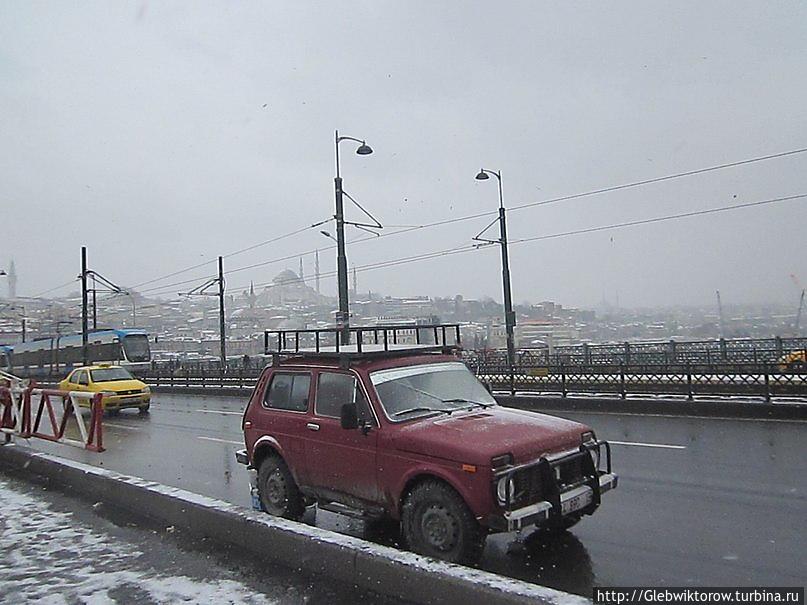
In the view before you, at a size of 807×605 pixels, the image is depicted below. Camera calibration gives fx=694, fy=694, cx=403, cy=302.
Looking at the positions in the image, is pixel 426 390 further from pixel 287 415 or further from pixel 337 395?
pixel 287 415

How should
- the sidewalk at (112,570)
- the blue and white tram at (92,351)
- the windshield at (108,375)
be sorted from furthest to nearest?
the blue and white tram at (92,351), the windshield at (108,375), the sidewalk at (112,570)

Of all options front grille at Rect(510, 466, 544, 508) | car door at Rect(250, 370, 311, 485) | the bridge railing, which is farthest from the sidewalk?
the bridge railing

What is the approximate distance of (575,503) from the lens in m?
5.82

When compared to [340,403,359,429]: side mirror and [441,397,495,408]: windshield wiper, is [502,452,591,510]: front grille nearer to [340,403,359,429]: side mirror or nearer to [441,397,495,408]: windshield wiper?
[441,397,495,408]: windshield wiper

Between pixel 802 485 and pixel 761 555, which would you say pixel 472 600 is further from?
pixel 802 485

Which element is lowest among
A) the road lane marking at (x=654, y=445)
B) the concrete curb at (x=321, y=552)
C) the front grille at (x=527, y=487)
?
the road lane marking at (x=654, y=445)

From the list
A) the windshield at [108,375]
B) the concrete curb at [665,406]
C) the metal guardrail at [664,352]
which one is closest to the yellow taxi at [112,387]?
the windshield at [108,375]

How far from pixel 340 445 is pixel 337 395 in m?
0.55

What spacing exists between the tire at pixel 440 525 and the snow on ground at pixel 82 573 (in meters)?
1.46

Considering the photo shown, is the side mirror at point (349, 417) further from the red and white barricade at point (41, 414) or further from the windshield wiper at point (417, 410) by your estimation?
the red and white barricade at point (41, 414)

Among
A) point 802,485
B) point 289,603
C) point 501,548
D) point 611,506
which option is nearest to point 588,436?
point 501,548

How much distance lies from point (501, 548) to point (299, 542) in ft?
6.37

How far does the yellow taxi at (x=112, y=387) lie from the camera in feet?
72.8

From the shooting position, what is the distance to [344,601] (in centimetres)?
479
